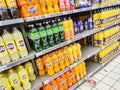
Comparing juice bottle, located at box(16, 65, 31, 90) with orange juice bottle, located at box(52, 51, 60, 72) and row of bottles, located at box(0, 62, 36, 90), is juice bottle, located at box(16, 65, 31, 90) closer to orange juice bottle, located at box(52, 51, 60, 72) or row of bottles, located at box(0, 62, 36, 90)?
row of bottles, located at box(0, 62, 36, 90)

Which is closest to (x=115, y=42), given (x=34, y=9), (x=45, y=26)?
(x=45, y=26)

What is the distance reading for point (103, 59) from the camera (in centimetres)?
251

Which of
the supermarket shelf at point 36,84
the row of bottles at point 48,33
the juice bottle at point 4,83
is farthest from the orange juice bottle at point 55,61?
the juice bottle at point 4,83

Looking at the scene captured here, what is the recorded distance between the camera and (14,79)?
1267 mm

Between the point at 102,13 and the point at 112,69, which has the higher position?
the point at 102,13

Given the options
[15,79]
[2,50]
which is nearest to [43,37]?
[2,50]

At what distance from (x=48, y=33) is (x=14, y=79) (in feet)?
2.26

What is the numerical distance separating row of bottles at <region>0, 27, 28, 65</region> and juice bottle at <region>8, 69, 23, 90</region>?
0.17m

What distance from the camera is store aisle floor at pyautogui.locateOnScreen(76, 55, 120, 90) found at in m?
2.00

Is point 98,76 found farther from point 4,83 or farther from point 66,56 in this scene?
point 4,83

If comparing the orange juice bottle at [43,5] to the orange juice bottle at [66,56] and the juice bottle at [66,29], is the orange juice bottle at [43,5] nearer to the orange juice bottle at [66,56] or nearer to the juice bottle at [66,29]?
the juice bottle at [66,29]

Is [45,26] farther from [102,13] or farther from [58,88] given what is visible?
[102,13]

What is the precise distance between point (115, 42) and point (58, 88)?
197 centimetres

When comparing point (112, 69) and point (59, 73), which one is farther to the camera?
point (112, 69)
